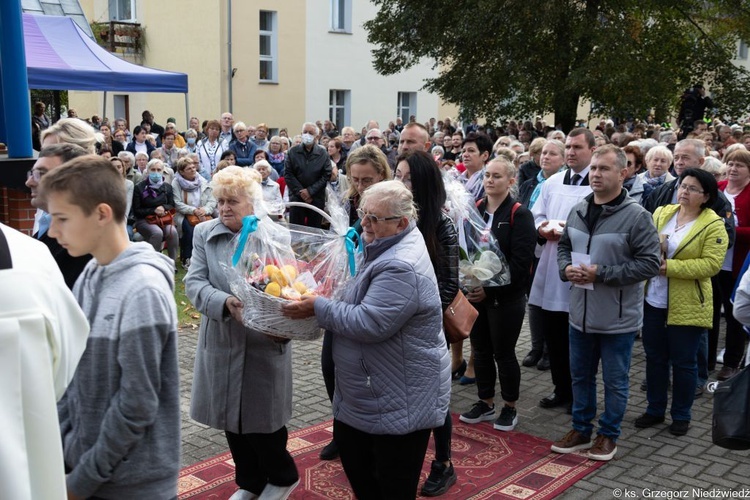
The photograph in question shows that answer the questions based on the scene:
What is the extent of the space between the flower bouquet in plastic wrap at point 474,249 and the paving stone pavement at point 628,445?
1.19 m

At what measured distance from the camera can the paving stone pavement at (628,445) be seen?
4.86 m

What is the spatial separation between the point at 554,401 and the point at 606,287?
1.41 metres

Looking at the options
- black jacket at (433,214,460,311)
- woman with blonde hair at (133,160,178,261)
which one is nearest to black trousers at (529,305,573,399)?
black jacket at (433,214,460,311)

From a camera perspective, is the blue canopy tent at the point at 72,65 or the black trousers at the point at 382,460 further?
the blue canopy tent at the point at 72,65

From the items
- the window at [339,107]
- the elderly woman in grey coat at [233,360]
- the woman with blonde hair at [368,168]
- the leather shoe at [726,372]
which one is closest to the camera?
the elderly woman in grey coat at [233,360]

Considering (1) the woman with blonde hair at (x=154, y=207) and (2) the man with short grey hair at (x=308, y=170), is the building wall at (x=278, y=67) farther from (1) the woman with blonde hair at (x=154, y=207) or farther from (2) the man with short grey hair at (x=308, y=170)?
(1) the woman with blonde hair at (x=154, y=207)

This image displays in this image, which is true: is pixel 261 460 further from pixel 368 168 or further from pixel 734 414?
pixel 734 414

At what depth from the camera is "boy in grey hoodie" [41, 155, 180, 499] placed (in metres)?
2.61

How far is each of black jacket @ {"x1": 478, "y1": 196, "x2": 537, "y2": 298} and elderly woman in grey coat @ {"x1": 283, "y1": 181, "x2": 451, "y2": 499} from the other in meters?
1.98

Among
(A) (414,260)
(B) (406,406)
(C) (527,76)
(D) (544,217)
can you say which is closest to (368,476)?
(B) (406,406)

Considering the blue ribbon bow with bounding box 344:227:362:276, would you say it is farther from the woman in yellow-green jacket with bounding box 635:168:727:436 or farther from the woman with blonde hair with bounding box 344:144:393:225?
the woman in yellow-green jacket with bounding box 635:168:727:436

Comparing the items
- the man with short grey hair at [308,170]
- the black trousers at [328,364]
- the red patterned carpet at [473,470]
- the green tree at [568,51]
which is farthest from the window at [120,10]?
the black trousers at [328,364]

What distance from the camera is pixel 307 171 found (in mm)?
12547

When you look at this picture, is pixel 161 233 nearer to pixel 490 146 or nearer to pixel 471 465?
pixel 490 146
